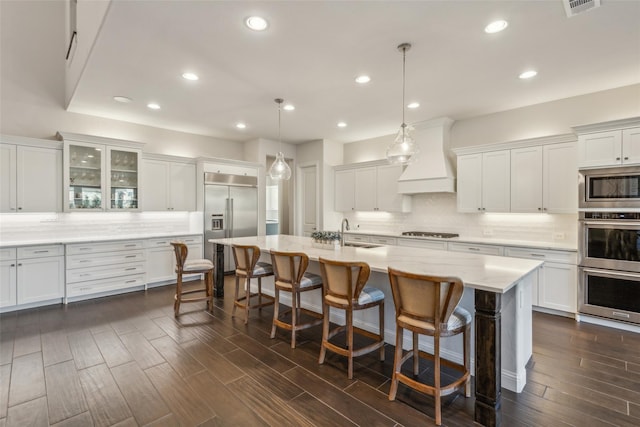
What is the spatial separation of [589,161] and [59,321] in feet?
21.8

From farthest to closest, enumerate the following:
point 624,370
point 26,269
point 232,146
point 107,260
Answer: point 232,146, point 107,260, point 26,269, point 624,370

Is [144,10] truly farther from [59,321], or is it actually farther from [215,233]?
[215,233]

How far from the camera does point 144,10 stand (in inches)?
90.7

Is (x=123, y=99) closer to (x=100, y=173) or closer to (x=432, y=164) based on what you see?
(x=100, y=173)

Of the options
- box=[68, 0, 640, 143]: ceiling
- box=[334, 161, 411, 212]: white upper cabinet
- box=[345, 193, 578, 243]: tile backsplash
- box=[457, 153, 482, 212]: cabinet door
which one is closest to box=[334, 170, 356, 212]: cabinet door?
box=[334, 161, 411, 212]: white upper cabinet

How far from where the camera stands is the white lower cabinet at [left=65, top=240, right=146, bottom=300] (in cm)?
429

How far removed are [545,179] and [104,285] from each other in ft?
21.6

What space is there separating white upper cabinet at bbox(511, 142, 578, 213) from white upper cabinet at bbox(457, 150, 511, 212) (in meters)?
0.11

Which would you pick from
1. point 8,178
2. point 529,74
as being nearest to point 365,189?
point 529,74

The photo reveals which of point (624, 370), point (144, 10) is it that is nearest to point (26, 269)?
point (144, 10)

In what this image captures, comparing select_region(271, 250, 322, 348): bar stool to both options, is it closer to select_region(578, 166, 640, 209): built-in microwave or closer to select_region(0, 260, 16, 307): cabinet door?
select_region(578, 166, 640, 209): built-in microwave

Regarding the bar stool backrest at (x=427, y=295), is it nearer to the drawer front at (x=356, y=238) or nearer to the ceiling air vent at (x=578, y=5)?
the ceiling air vent at (x=578, y=5)

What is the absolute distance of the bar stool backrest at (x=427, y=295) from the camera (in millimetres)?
1822

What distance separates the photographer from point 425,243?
4945mm
